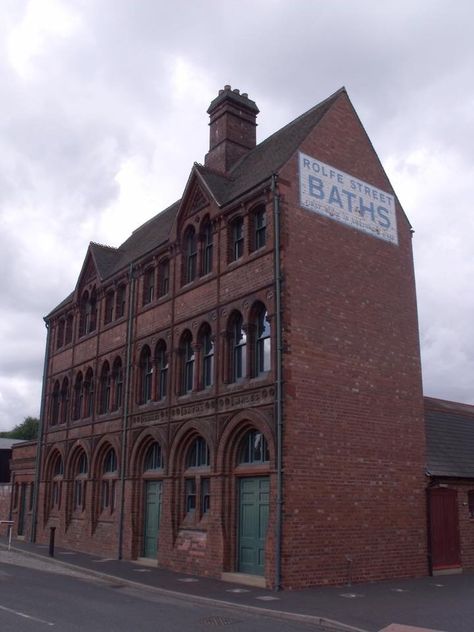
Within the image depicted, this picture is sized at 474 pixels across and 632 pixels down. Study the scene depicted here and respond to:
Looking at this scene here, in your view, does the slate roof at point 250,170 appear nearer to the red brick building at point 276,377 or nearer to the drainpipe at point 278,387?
the red brick building at point 276,377

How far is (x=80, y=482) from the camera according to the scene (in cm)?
2858

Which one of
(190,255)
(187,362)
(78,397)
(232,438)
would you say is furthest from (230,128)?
(78,397)

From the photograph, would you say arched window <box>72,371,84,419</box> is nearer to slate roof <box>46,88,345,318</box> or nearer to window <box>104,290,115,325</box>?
window <box>104,290,115,325</box>

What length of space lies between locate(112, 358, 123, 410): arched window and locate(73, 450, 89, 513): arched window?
3.55 metres

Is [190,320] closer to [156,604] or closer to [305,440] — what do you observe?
[305,440]

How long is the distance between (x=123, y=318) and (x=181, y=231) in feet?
16.2

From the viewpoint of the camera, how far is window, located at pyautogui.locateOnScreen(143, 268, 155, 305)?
2550 centimetres

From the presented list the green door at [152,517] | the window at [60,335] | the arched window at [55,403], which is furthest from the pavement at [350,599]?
the window at [60,335]

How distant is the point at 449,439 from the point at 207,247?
34.8 feet

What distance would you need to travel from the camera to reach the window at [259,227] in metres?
19.8

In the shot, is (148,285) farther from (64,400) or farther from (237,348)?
(64,400)

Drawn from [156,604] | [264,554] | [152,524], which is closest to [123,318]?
[152,524]

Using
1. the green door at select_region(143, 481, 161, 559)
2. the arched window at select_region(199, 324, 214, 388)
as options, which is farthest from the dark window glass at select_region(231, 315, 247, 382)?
the green door at select_region(143, 481, 161, 559)

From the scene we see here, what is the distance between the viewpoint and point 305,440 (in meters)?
17.4
